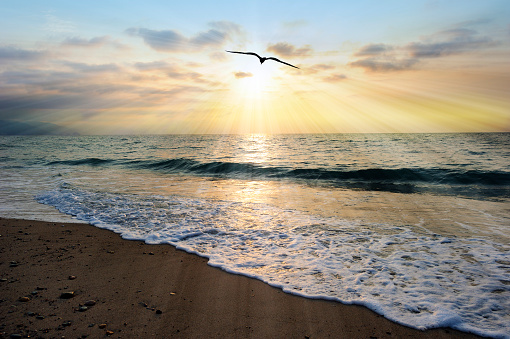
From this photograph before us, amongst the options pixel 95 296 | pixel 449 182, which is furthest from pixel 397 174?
pixel 95 296

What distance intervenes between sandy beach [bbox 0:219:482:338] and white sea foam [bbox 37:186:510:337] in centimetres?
31

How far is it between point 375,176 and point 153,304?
1632 cm

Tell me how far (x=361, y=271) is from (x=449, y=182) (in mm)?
14118

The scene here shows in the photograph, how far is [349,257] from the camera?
5.26 m

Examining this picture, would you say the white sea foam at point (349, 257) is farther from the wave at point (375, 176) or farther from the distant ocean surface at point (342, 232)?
the wave at point (375, 176)

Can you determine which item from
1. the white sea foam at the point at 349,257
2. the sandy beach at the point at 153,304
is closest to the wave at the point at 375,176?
the white sea foam at the point at 349,257

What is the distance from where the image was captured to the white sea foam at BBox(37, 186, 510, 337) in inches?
148

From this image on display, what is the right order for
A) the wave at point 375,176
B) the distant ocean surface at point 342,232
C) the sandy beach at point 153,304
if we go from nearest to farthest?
the sandy beach at point 153,304, the distant ocean surface at point 342,232, the wave at point 375,176

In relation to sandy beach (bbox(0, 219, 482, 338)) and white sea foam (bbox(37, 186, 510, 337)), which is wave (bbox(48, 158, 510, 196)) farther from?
sandy beach (bbox(0, 219, 482, 338))

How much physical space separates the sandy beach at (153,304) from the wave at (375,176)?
11171mm

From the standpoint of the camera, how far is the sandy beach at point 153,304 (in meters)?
3.22

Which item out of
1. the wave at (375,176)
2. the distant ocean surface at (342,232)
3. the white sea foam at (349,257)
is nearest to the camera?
the white sea foam at (349,257)

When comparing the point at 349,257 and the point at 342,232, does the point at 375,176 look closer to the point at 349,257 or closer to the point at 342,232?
the point at 342,232

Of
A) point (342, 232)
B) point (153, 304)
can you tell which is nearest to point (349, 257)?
point (342, 232)
